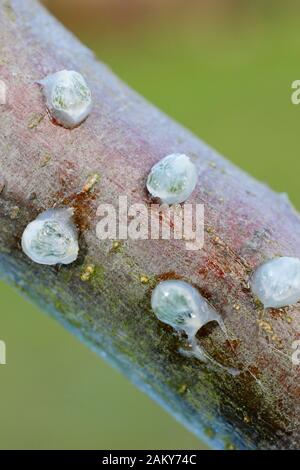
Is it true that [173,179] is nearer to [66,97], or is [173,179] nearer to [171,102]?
[66,97]

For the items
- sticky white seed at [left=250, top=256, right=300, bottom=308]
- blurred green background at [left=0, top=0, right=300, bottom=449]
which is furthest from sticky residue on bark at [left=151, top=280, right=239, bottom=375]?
blurred green background at [left=0, top=0, right=300, bottom=449]

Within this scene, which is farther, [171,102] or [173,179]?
[171,102]

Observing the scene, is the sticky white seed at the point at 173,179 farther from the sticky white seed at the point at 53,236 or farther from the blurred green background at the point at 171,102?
the blurred green background at the point at 171,102

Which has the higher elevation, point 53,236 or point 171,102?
point 53,236

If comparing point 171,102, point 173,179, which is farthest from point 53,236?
point 171,102

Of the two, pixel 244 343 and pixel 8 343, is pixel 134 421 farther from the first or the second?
pixel 244 343

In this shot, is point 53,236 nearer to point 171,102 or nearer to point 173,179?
point 173,179
